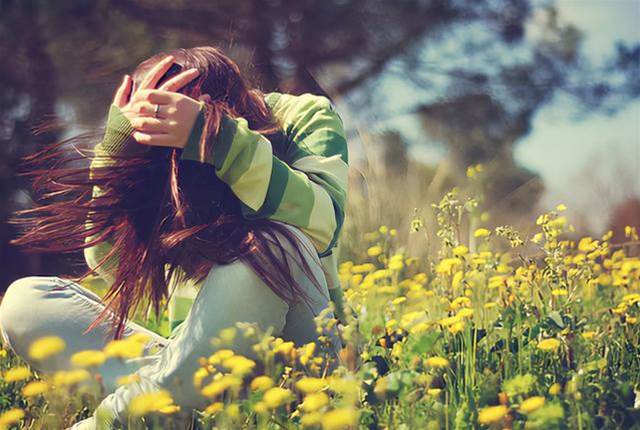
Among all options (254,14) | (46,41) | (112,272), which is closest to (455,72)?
(254,14)

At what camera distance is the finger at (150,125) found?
4.88 feet

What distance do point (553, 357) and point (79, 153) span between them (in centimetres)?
102

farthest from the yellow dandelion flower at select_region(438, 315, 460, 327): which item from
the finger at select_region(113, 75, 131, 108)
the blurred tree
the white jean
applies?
the blurred tree

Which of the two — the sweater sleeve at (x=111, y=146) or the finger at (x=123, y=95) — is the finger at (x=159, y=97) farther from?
the finger at (x=123, y=95)

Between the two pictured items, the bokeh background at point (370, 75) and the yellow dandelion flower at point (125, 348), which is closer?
the yellow dandelion flower at point (125, 348)

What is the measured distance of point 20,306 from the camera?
5.65ft

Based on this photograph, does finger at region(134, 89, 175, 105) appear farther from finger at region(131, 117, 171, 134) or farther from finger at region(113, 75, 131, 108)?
finger at region(113, 75, 131, 108)

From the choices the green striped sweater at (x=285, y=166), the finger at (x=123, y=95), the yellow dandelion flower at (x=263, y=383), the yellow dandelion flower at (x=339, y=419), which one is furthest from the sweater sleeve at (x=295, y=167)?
the yellow dandelion flower at (x=339, y=419)

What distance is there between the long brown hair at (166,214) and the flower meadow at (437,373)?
0.57 feet

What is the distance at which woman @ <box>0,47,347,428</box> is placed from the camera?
4.85ft

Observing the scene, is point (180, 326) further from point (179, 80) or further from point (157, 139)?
point (179, 80)

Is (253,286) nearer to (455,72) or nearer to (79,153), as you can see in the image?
(79,153)

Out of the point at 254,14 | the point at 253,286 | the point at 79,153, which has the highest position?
the point at 254,14

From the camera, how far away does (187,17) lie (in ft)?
23.6
